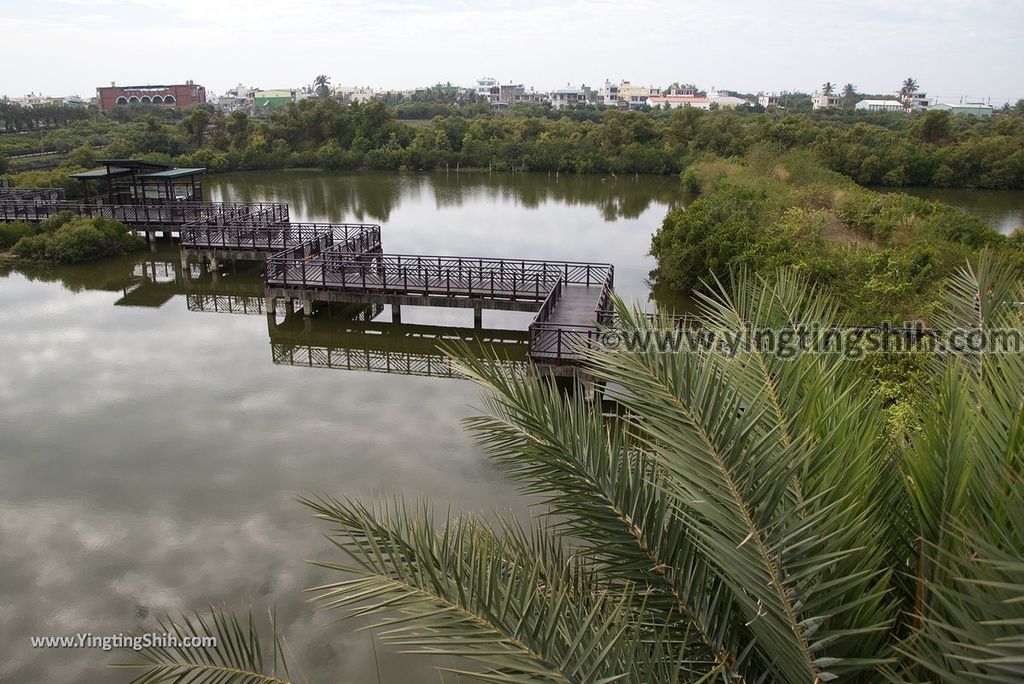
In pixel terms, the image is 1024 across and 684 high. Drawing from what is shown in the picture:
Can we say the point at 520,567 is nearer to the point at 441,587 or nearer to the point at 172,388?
the point at 441,587

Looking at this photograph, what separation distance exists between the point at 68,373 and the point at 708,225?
15659 mm

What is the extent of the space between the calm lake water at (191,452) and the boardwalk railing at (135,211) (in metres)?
3.52

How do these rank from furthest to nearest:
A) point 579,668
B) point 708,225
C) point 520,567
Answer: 1. point 708,225
2. point 520,567
3. point 579,668

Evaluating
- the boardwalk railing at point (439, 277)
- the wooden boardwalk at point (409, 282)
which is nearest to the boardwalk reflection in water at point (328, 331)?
the wooden boardwalk at point (409, 282)

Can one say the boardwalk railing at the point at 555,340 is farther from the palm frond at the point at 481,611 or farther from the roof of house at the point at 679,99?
the roof of house at the point at 679,99

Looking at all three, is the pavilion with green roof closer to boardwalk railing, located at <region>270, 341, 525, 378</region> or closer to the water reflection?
the water reflection

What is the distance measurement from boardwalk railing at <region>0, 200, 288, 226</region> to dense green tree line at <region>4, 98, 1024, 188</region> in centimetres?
1903

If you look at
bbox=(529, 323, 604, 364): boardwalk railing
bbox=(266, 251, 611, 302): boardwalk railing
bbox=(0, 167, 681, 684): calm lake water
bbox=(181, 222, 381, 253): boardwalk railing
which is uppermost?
bbox=(181, 222, 381, 253): boardwalk railing

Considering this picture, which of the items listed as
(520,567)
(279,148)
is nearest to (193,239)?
(520,567)

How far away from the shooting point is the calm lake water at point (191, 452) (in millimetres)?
7707

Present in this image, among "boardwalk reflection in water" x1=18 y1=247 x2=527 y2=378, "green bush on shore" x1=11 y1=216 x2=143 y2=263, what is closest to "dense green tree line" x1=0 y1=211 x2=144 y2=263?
"green bush on shore" x1=11 y1=216 x2=143 y2=263

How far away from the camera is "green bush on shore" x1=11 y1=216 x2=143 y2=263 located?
22.4 metres

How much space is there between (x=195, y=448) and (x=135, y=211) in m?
17.0

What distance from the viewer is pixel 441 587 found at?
2584 millimetres
